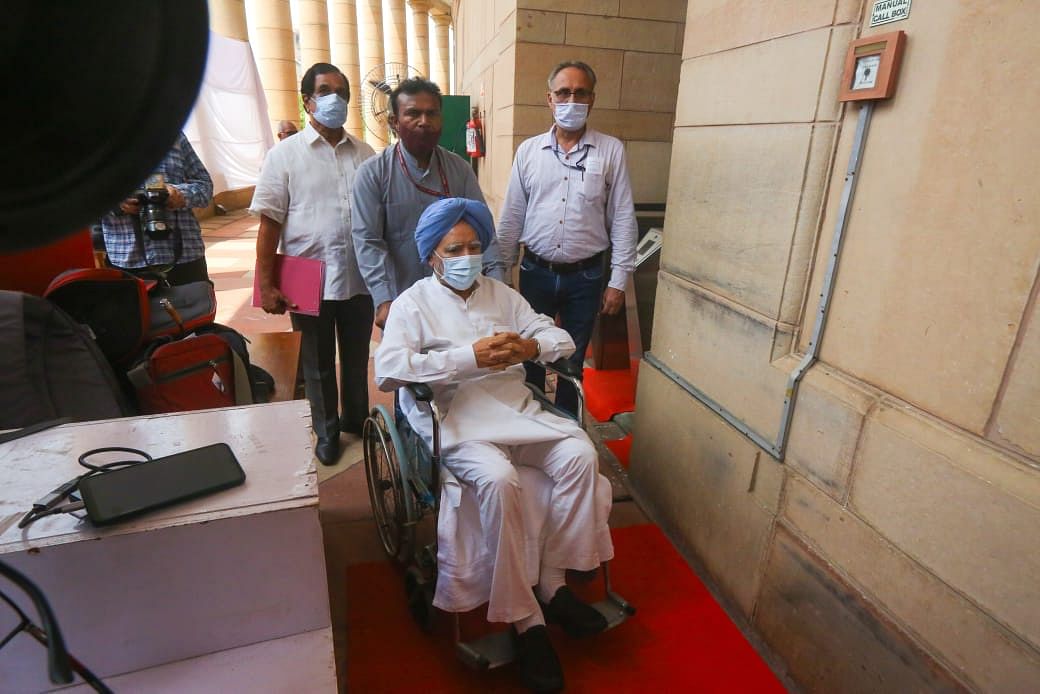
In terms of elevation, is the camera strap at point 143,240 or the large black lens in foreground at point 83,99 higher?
the large black lens in foreground at point 83,99

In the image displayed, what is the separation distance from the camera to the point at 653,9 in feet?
11.3

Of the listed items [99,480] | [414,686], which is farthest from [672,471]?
[99,480]

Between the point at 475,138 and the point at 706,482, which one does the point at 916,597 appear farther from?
the point at 475,138

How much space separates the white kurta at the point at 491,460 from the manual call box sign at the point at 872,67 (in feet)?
3.27

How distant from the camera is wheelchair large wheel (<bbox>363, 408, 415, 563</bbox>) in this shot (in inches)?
66.4

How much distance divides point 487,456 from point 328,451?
128cm

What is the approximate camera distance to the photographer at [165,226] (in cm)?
216

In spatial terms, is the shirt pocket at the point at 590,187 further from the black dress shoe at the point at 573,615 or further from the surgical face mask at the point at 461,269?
the black dress shoe at the point at 573,615

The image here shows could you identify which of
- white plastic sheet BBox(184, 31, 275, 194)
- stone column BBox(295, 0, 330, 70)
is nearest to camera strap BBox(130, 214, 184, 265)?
white plastic sheet BBox(184, 31, 275, 194)

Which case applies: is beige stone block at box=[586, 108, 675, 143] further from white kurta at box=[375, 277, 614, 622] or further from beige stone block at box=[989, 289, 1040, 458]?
beige stone block at box=[989, 289, 1040, 458]

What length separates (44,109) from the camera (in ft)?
1.49

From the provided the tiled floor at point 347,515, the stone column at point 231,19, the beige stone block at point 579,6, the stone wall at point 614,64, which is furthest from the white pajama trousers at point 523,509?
the stone column at point 231,19

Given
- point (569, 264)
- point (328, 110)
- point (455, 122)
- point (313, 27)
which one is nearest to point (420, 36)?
point (313, 27)

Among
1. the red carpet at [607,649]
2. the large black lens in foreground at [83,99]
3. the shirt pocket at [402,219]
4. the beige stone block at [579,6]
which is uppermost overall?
the beige stone block at [579,6]
